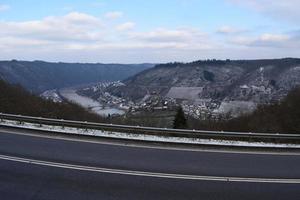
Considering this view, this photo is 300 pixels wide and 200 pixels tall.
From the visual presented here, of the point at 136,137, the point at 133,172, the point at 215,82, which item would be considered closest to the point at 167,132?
the point at 136,137

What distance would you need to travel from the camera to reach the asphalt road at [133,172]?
768cm

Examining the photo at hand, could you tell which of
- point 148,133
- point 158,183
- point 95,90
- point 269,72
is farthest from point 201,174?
point 95,90

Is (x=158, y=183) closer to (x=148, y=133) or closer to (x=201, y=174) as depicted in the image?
(x=201, y=174)

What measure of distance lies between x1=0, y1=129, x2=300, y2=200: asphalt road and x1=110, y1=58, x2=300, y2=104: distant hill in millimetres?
117664

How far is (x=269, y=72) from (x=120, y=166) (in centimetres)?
16057

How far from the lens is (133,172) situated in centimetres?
923

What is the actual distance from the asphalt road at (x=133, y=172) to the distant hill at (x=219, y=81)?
117664mm

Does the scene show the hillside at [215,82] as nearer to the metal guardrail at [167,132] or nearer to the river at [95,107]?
the river at [95,107]

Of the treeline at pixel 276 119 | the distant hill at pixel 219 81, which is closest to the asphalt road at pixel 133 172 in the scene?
the treeline at pixel 276 119

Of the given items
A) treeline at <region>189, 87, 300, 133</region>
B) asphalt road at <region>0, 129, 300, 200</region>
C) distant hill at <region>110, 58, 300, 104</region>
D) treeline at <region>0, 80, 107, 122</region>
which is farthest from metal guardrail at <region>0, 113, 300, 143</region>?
distant hill at <region>110, 58, 300, 104</region>

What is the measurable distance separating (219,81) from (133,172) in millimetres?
168802

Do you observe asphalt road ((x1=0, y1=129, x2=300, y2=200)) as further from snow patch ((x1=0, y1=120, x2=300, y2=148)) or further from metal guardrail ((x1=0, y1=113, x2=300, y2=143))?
metal guardrail ((x1=0, y1=113, x2=300, y2=143))

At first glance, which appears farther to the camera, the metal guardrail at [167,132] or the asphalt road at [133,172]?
the metal guardrail at [167,132]

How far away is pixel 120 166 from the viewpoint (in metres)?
9.78
